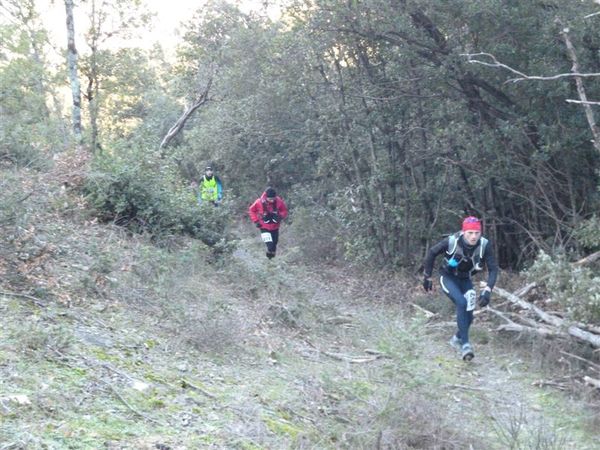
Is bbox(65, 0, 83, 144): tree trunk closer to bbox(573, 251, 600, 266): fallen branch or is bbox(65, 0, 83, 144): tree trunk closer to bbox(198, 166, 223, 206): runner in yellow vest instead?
bbox(198, 166, 223, 206): runner in yellow vest

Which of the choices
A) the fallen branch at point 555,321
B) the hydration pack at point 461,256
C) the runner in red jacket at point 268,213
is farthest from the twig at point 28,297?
the runner in red jacket at point 268,213

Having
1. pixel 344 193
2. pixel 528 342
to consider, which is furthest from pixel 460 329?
pixel 344 193

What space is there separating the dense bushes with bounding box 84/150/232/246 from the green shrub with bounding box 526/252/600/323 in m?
5.70

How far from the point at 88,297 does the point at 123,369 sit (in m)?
2.18

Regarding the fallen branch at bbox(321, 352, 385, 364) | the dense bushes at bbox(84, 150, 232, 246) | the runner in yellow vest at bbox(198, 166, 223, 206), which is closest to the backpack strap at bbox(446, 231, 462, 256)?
the fallen branch at bbox(321, 352, 385, 364)

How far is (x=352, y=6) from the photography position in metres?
12.4

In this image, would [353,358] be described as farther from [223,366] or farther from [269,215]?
[269,215]

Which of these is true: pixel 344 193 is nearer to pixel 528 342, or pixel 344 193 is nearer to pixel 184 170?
pixel 528 342

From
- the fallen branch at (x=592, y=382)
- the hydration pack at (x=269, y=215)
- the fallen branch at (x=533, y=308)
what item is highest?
the hydration pack at (x=269, y=215)

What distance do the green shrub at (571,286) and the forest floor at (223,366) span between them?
65 centimetres

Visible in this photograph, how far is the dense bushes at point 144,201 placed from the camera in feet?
39.9

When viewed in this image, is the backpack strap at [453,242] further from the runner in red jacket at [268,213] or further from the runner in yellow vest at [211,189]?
the runner in yellow vest at [211,189]

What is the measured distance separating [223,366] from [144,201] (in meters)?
5.81

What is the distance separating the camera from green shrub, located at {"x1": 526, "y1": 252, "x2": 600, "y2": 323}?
8211 millimetres
